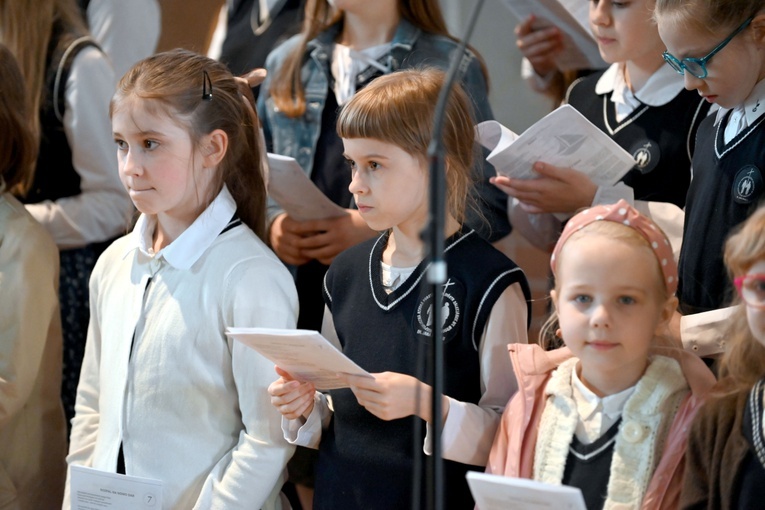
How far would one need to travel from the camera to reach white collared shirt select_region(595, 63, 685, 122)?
2.39 meters

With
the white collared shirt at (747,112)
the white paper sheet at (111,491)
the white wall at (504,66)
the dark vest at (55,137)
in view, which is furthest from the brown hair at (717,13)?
the white wall at (504,66)

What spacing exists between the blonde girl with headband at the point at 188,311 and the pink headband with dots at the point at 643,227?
2.25 ft

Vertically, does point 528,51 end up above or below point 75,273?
above

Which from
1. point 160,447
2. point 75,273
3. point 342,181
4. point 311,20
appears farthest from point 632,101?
point 75,273

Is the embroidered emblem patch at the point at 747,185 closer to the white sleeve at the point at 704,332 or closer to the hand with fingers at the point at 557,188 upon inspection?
the white sleeve at the point at 704,332

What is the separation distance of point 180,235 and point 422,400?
0.69 meters

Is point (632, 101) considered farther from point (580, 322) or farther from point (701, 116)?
point (580, 322)

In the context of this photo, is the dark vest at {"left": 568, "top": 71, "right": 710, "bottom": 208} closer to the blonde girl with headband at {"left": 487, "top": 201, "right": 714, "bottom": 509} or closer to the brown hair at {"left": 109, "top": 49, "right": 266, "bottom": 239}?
the blonde girl with headband at {"left": 487, "top": 201, "right": 714, "bottom": 509}

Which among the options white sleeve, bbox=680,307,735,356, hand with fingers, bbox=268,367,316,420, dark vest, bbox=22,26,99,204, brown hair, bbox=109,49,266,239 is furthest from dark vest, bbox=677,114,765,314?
dark vest, bbox=22,26,99,204

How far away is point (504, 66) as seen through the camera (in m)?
3.96

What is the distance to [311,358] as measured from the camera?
188 centimetres

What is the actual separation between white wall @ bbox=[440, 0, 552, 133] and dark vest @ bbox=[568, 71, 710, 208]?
58.3 inches

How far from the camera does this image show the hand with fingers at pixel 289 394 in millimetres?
2057

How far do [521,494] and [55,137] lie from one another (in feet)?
6.29
